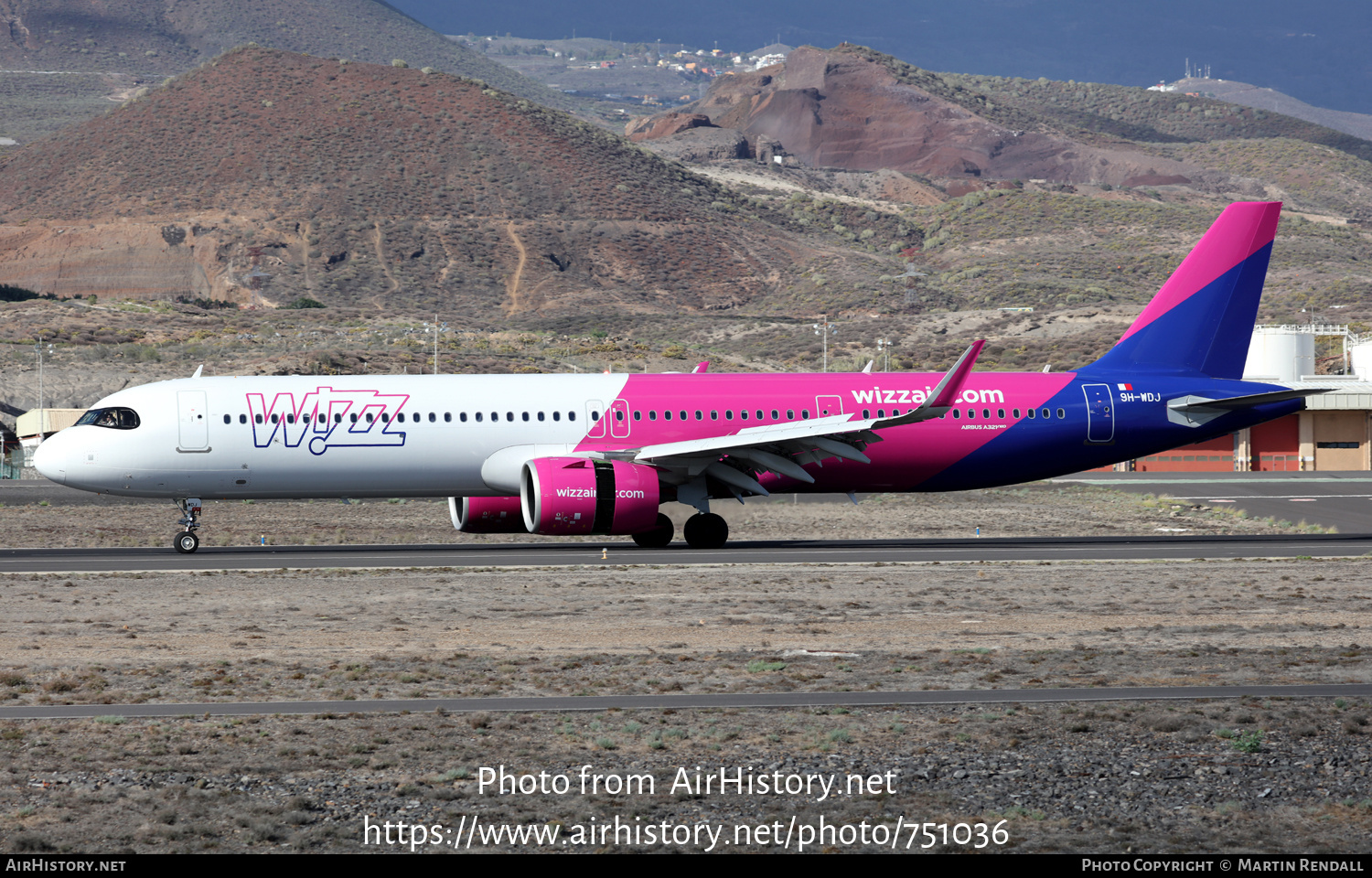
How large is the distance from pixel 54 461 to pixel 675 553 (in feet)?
41.8

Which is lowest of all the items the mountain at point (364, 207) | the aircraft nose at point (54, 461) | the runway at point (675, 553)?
the runway at point (675, 553)

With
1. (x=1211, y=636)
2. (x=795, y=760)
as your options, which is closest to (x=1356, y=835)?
(x=795, y=760)

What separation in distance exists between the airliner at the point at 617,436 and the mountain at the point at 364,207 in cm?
10064

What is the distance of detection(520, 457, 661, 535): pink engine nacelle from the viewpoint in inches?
1086

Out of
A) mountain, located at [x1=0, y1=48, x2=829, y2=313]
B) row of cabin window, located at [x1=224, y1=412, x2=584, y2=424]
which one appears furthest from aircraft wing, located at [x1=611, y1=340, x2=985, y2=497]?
mountain, located at [x1=0, y1=48, x2=829, y2=313]

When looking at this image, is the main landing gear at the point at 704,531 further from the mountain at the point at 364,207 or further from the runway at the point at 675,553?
the mountain at the point at 364,207

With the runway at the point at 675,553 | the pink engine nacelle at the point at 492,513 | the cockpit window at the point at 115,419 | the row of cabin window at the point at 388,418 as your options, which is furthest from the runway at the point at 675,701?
the pink engine nacelle at the point at 492,513

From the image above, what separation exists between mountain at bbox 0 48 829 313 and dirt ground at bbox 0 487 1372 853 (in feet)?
364

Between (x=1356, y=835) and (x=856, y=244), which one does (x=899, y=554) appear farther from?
(x=856, y=244)

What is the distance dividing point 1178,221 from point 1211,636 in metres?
151

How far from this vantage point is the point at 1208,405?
3266 cm

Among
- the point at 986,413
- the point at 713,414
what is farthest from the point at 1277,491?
the point at 713,414

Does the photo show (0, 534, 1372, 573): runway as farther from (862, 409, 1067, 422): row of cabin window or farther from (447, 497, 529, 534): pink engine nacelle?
(862, 409, 1067, 422): row of cabin window

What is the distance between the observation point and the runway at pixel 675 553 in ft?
89.2
